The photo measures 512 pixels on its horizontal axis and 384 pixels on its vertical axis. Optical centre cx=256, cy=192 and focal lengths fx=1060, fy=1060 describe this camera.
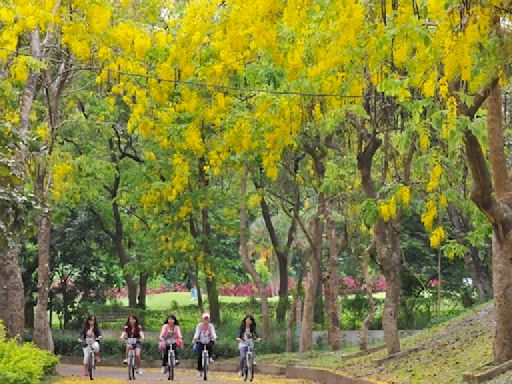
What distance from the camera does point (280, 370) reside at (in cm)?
2519

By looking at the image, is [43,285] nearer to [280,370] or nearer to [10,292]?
[10,292]

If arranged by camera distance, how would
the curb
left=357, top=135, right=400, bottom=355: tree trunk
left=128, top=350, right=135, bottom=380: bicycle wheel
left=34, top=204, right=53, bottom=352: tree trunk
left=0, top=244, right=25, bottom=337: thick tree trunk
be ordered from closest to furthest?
1. the curb
2. left=0, top=244, right=25, bottom=337: thick tree trunk
3. left=357, top=135, right=400, bottom=355: tree trunk
4. left=128, top=350, right=135, bottom=380: bicycle wheel
5. left=34, top=204, right=53, bottom=352: tree trunk

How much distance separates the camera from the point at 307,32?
594 inches

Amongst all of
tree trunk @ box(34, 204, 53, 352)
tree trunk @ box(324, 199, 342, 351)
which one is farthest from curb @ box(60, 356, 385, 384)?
tree trunk @ box(34, 204, 53, 352)

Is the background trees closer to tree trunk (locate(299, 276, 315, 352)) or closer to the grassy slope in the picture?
tree trunk (locate(299, 276, 315, 352))

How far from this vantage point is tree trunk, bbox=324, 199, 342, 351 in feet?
82.2

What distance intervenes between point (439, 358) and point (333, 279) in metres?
8.04

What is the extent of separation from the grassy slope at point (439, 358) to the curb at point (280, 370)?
0.31m

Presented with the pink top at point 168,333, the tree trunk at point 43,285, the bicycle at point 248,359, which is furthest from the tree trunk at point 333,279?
the tree trunk at point 43,285

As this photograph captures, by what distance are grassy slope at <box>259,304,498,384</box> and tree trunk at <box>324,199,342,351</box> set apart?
6.70ft

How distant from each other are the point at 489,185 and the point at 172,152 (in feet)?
→ 54.6

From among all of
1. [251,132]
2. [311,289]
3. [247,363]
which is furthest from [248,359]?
[311,289]

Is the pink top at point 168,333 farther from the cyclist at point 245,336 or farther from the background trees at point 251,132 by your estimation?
the background trees at point 251,132

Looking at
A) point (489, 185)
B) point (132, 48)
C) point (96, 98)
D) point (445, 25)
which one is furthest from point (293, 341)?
point (445, 25)
